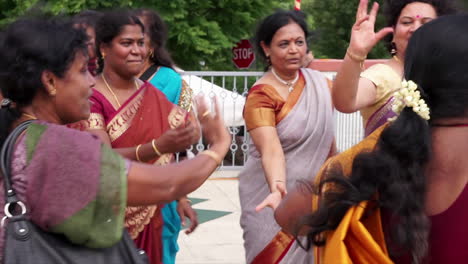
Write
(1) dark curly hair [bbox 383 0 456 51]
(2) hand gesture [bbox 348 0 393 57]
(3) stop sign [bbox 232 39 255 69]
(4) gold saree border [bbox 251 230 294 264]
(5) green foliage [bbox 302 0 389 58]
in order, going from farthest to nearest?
(5) green foliage [bbox 302 0 389 58] < (3) stop sign [bbox 232 39 255 69] < (4) gold saree border [bbox 251 230 294 264] < (1) dark curly hair [bbox 383 0 456 51] < (2) hand gesture [bbox 348 0 393 57]

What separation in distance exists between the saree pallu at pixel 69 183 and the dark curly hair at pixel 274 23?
248 cm

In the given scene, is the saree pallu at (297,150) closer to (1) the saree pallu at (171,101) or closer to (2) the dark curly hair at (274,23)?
(2) the dark curly hair at (274,23)

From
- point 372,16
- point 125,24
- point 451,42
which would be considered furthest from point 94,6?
point 451,42

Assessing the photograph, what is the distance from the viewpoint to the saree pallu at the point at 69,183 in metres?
2.41

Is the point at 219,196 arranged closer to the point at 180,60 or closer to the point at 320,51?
the point at 180,60

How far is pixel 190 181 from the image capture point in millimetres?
2660

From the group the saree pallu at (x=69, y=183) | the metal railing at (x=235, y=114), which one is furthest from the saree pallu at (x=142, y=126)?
the metal railing at (x=235, y=114)

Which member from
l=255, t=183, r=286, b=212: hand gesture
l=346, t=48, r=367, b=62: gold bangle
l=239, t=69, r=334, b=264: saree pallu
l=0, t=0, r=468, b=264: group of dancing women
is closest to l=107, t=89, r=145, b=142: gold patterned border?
l=0, t=0, r=468, b=264: group of dancing women

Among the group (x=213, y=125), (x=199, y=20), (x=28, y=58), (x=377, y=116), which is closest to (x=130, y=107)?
(x=377, y=116)

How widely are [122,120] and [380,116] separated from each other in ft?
4.54

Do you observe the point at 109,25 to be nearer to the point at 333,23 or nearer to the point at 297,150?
the point at 297,150

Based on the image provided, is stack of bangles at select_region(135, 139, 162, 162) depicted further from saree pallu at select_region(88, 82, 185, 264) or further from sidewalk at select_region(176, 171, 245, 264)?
sidewalk at select_region(176, 171, 245, 264)

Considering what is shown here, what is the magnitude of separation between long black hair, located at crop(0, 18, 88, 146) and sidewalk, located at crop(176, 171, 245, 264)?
4.22 m

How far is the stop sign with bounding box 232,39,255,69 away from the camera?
1791 cm
